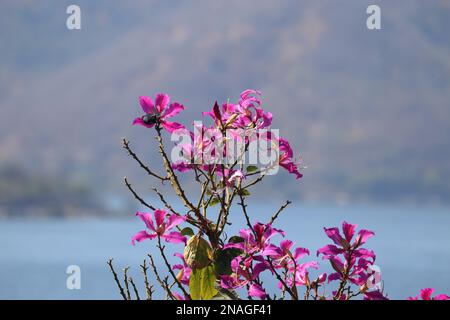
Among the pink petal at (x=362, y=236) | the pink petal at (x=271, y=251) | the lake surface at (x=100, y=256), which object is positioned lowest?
the pink petal at (x=271, y=251)

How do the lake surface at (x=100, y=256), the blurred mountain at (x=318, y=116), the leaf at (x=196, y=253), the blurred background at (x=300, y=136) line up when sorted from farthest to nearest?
the blurred mountain at (x=318, y=116), the blurred background at (x=300, y=136), the lake surface at (x=100, y=256), the leaf at (x=196, y=253)

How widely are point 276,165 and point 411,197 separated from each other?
138 meters

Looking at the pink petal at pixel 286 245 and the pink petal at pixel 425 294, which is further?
the pink petal at pixel 286 245

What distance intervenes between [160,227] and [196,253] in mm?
97

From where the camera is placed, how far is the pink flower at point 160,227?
191cm

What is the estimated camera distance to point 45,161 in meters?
172

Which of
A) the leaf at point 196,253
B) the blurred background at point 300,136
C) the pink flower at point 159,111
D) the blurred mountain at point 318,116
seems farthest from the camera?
the blurred mountain at point 318,116

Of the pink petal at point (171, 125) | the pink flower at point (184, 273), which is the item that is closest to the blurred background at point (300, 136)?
the pink flower at point (184, 273)

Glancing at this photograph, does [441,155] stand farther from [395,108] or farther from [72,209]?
[72,209]

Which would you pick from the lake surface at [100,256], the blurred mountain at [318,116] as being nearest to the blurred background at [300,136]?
the blurred mountain at [318,116]

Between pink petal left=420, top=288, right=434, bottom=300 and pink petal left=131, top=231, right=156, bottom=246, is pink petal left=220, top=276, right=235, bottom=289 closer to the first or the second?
pink petal left=131, top=231, right=156, bottom=246

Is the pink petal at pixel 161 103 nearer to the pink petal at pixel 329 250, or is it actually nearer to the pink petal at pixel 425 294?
the pink petal at pixel 329 250

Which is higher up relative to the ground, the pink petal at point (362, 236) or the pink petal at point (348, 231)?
the pink petal at point (348, 231)

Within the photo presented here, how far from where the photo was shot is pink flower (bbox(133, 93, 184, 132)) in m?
2.02
